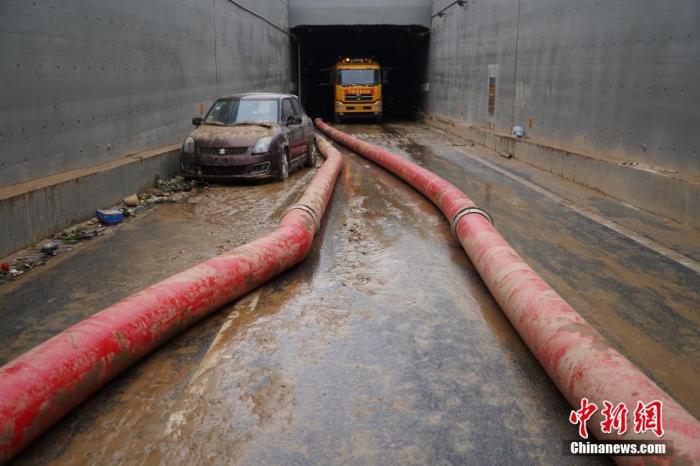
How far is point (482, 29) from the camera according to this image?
22.4m

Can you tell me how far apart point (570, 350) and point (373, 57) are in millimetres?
43213

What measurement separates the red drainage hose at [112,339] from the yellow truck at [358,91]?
2661cm

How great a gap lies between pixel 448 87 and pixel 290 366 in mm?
25679

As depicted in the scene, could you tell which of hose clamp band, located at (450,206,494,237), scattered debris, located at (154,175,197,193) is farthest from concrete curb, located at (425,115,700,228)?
scattered debris, located at (154,175,197,193)

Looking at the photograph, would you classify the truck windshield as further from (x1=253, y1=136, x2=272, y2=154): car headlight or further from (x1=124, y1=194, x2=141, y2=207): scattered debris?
(x1=124, y1=194, x2=141, y2=207): scattered debris

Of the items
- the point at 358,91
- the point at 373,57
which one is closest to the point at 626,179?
the point at 358,91

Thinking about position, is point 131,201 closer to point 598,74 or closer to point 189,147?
point 189,147

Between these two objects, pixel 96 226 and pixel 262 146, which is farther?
pixel 262 146

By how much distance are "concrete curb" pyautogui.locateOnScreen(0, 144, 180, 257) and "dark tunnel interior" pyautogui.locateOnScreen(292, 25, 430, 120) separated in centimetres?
2471
